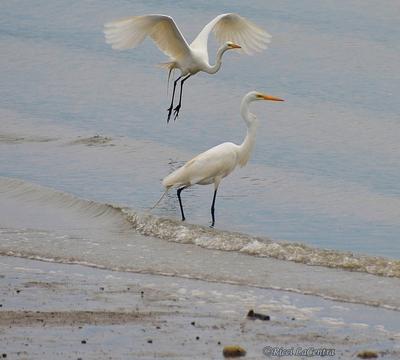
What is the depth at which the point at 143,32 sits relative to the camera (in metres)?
13.8

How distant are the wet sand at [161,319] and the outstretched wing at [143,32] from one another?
4870mm

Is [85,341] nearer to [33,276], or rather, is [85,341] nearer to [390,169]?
[33,276]

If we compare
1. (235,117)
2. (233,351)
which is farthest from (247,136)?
(233,351)

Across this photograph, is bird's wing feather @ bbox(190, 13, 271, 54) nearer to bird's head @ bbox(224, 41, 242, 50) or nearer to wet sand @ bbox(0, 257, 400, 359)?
bird's head @ bbox(224, 41, 242, 50)

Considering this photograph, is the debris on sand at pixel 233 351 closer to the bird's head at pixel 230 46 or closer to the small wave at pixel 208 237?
the small wave at pixel 208 237

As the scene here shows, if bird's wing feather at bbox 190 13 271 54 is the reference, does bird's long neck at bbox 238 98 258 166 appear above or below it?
below

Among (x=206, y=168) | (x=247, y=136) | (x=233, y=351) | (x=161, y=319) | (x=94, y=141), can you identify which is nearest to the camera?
(x=233, y=351)

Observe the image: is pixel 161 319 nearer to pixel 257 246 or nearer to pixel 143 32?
pixel 257 246

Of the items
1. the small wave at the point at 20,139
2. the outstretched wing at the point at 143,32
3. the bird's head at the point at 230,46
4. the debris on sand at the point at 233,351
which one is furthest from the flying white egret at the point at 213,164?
the debris on sand at the point at 233,351

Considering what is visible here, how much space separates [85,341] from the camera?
267 inches

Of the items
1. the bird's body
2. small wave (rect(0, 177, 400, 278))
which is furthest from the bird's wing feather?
the bird's body

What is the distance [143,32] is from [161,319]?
22.5 ft

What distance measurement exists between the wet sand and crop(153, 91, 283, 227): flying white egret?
2511mm

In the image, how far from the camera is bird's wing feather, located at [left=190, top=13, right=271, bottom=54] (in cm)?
1548
